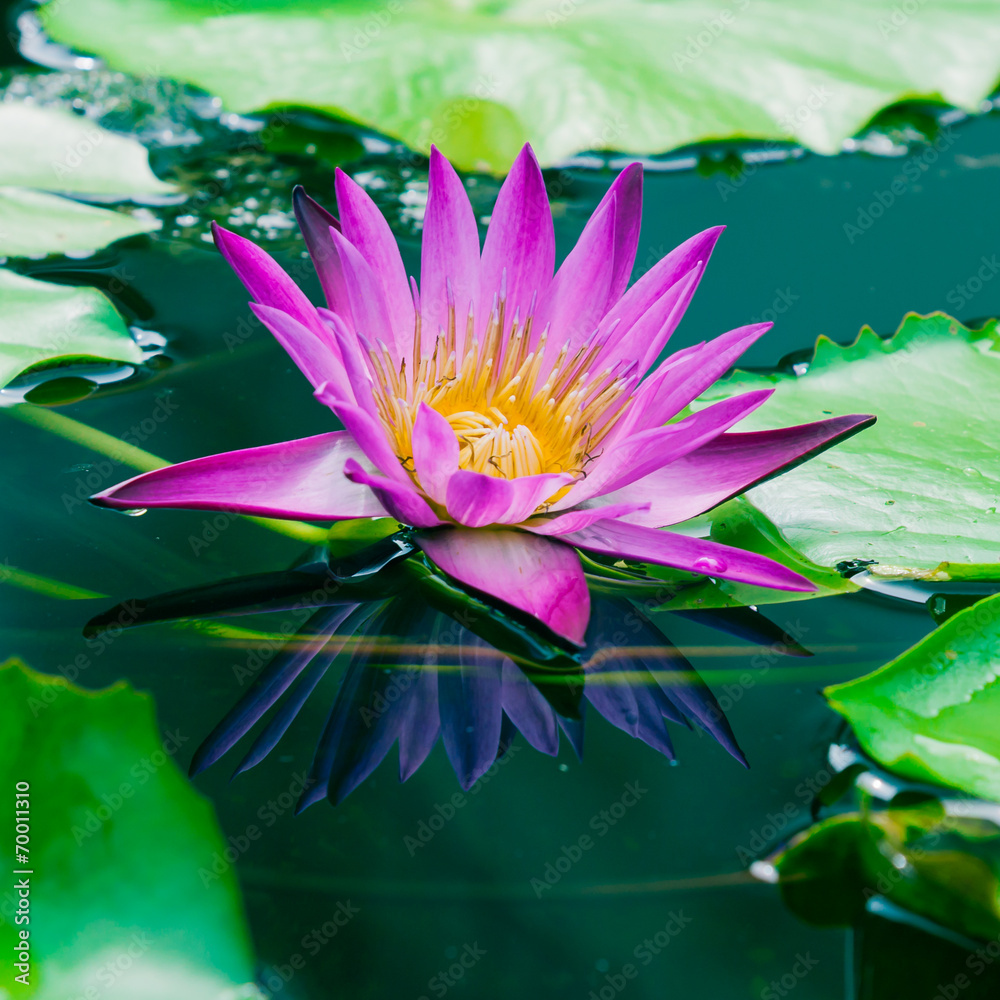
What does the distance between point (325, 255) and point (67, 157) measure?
1322 mm

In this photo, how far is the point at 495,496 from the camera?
1.23m

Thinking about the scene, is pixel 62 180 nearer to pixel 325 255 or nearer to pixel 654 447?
pixel 325 255

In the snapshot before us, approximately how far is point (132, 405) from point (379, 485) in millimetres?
812

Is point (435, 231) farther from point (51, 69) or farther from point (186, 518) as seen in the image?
point (51, 69)

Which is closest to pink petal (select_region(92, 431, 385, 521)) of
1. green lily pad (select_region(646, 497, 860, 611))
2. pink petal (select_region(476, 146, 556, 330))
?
pink petal (select_region(476, 146, 556, 330))

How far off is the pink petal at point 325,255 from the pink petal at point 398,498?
302mm

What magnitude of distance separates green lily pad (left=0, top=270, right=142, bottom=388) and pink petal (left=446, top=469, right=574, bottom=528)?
868mm

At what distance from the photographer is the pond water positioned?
1.05m

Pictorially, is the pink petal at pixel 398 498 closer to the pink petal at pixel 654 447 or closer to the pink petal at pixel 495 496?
the pink petal at pixel 495 496

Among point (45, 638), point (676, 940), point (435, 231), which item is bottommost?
point (45, 638)

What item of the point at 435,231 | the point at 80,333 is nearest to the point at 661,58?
the point at 435,231

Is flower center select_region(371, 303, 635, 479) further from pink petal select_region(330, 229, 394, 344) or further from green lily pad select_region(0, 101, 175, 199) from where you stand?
green lily pad select_region(0, 101, 175, 199)

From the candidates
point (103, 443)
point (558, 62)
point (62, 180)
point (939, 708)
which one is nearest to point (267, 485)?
point (103, 443)

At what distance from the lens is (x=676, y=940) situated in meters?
1.08
